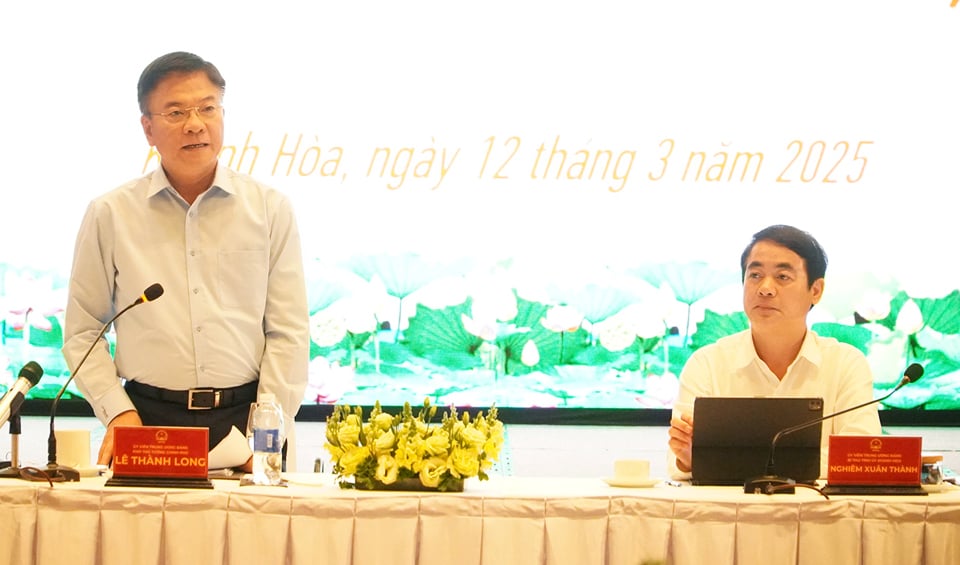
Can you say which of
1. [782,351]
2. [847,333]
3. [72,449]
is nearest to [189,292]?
[72,449]

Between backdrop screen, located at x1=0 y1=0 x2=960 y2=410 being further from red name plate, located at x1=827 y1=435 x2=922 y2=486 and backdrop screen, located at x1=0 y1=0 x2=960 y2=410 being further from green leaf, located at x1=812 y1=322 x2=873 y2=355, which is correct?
red name plate, located at x1=827 y1=435 x2=922 y2=486

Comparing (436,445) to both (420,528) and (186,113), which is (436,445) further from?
(186,113)

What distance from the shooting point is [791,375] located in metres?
3.32

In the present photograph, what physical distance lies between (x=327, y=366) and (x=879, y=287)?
2048 mm

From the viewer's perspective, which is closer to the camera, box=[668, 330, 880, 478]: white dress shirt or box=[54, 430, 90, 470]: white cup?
box=[54, 430, 90, 470]: white cup

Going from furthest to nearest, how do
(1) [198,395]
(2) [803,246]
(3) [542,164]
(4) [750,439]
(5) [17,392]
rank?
(3) [542,164]
(2) [803,246]
(1) [198,395]
(4) [750,439]
(5) [17,392]

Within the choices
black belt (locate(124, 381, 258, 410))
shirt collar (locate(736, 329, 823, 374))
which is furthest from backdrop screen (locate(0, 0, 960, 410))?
black belt (locate(124, 381, 258, 410))

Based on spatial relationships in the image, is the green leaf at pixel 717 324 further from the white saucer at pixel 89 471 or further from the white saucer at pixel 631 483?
the white saucer at pixel 89 471

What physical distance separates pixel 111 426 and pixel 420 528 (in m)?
0.92

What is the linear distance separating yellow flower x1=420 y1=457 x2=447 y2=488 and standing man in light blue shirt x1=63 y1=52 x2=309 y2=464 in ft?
2.32

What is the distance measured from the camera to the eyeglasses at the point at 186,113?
3068 millimetres

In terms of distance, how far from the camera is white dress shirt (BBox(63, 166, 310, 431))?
10.1 feet

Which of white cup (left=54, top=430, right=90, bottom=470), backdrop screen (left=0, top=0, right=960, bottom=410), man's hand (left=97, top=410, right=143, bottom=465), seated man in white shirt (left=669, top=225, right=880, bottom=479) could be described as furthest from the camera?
backdrop screen (left=0, top=0, right=960, bottom=410)

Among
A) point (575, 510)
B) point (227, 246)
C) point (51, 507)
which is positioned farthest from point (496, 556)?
point (227, 246)
